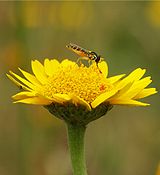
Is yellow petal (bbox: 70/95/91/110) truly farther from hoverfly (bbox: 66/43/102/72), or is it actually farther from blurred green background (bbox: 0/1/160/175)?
blurred green background (bbox: 0/1/160/175)

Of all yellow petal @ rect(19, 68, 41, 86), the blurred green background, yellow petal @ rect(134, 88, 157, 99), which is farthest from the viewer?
the blurred green background

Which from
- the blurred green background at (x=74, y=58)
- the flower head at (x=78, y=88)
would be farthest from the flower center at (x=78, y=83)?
the blurred green background at (x=74, y=58)

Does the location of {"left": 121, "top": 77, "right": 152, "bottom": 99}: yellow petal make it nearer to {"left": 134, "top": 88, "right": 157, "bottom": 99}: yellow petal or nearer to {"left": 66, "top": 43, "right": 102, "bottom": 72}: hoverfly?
{"left": 134, "top": 88, "right": 157, "bottom": 99}: yellow petal

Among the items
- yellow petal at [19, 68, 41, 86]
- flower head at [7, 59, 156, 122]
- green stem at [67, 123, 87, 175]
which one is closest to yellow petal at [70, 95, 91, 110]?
flower head at [7, 59, 156, 122]

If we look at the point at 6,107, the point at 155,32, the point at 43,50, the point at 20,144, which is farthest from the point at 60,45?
the point at 20,144

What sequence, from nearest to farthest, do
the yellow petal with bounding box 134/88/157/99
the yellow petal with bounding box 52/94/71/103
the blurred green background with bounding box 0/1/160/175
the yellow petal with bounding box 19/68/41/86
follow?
1. the yellow petal with bounding box 52/94/71/103
2. the yellow petal with bounding box 134/88/157/99
3. the yellow petal with bounding box 19/68/41/86
4. the blurred green background with bounding box 0/1/160/175

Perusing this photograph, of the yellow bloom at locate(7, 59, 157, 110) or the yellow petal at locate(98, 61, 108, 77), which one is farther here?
the yellow petal at locate(98, 61, 108, 77)

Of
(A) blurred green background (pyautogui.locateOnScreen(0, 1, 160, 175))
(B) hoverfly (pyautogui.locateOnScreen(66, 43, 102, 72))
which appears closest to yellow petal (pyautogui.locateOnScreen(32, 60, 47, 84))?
(B) hoverfly (pyautogui.locateOnScreen(66, 43, 102, 72))

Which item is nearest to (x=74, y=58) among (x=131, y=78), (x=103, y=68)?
(x=103, y=68)

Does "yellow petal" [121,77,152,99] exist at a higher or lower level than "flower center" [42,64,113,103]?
lower

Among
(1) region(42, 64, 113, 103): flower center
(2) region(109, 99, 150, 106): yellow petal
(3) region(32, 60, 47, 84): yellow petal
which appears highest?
(3) region(32, 60, 47, 84): yellow petal
